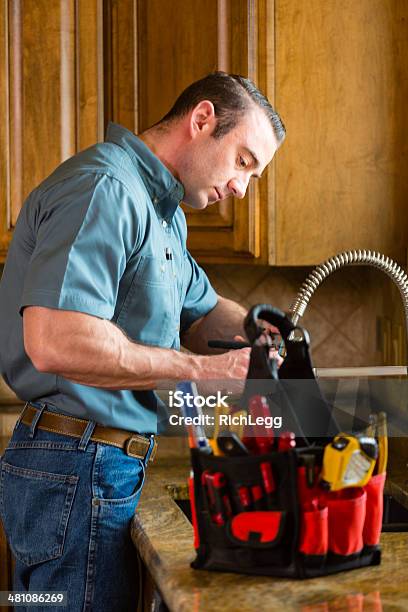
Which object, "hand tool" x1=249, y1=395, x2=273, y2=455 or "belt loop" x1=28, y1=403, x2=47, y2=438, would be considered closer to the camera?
"hand tool" x1=249, y1=395, x2=273, y2=455

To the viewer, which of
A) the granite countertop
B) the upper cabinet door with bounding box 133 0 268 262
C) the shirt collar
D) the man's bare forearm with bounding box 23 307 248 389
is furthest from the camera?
the upper cabinet door with bounding box 133 0 268 262

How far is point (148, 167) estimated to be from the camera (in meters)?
1.54

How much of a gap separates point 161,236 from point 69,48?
74 cm

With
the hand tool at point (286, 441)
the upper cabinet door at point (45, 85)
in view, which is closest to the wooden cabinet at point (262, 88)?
the upper cabinet door at point (45, 85)

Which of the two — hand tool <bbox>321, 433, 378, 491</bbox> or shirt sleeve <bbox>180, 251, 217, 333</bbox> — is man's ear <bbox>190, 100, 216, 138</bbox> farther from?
hand tool <bbox>321, 433, 378, 491</bbox>

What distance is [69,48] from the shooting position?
6.82 feet

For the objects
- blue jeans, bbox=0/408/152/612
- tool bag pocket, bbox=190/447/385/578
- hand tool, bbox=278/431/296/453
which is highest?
hand tool, bbox=278/431/296/453

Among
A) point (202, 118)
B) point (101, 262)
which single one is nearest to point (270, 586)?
point (101, 262)

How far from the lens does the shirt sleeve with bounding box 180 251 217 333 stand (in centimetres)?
183

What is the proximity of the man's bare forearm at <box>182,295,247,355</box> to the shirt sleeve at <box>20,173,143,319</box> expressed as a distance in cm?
49

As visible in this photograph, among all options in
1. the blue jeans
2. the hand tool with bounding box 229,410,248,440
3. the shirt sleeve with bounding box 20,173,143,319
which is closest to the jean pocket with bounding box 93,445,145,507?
the blue jeans

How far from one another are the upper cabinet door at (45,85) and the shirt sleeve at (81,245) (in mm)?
716

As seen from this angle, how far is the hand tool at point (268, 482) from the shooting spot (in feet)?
3.45

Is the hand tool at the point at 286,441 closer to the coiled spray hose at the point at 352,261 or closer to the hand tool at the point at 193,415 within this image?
the hand tool at the point at 193,415
